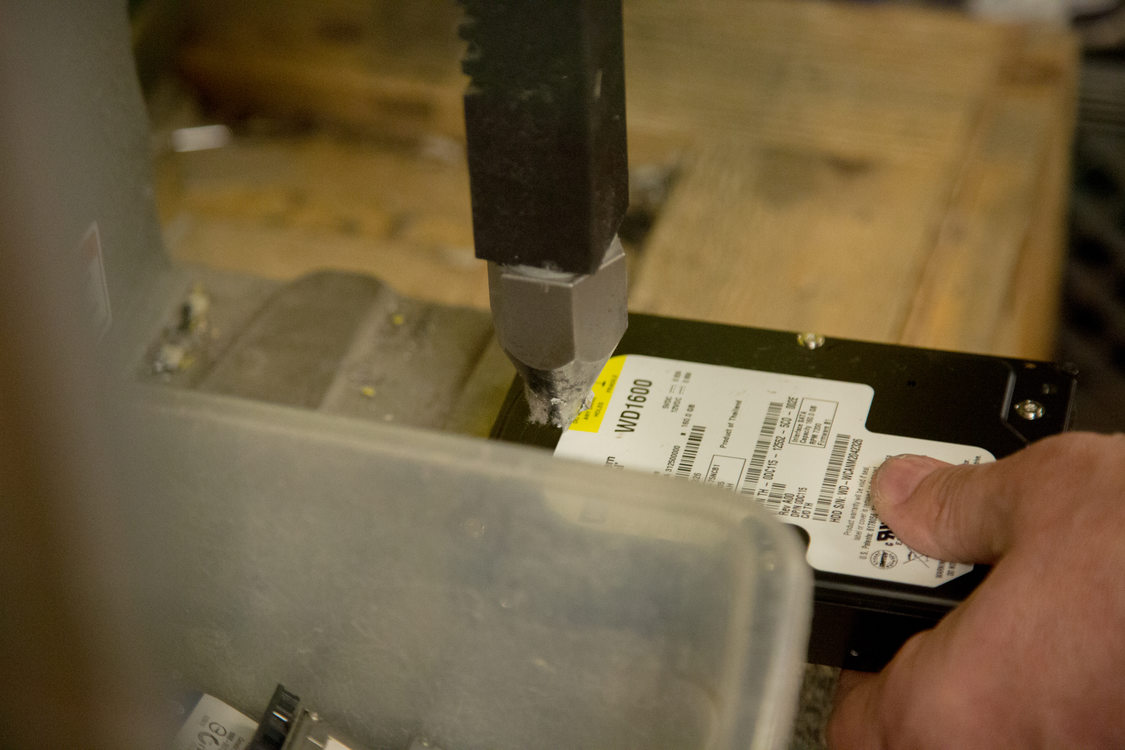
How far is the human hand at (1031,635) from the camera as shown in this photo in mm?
353

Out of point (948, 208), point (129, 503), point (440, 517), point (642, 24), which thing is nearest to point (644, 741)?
point (440, 517)

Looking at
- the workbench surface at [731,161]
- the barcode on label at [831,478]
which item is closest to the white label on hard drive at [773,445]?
the barcode on label at [831,478]

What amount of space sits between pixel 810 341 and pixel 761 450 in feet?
0.30

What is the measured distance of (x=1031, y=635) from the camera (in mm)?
360

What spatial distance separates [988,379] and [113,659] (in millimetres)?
457

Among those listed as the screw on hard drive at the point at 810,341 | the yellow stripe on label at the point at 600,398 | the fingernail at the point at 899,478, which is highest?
the fingernail at the point at 899,478

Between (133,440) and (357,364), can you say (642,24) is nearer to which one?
(357,364)

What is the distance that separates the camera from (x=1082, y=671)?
352mm

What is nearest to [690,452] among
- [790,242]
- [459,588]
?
[459,588]

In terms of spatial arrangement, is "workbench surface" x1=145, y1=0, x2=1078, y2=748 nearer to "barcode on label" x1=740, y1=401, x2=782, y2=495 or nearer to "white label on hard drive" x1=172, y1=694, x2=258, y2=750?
"barcode on label" x1=740, y1=401, x2=782, y2=495

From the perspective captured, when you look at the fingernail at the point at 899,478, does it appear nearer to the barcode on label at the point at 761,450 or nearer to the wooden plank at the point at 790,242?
the barcode on label at the point at 761,450

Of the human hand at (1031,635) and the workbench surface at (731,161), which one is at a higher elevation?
the human hand at (1031,635)

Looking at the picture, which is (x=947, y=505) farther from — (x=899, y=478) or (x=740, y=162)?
(x=740, y=162)

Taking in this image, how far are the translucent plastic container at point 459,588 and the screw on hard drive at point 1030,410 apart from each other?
231 millimetres
